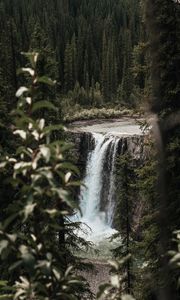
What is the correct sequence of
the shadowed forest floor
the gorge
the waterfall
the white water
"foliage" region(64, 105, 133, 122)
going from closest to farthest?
the shadowed forest floor
the gorge
the white water
the waterfall
"foliage" region(64, 105, 133, 122)

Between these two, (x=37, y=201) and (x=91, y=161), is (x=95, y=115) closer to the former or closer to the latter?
(x=91, y=161)

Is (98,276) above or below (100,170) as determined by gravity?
below

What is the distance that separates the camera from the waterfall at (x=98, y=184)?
97.8ft

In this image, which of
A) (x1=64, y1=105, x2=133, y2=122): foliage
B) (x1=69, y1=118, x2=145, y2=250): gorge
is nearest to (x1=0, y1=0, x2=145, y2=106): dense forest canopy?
(x1=64, y1=105, x2=133, y2=122): foliage

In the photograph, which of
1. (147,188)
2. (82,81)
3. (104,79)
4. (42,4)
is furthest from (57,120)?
(42,4)

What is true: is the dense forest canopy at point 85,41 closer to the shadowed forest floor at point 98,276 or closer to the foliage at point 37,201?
the shadowed forest floor at point 98,276

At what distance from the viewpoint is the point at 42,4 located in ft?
360

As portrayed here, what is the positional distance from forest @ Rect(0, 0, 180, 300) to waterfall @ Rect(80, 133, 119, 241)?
7cm

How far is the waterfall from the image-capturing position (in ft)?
97.8

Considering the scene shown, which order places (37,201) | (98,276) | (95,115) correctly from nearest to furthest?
(37,201) < (98,276) < (95,115)

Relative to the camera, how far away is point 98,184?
3080 cm

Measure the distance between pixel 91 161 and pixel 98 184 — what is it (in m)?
1.55

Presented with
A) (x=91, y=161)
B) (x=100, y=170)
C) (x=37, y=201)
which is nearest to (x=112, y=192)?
(x=100, y=170)

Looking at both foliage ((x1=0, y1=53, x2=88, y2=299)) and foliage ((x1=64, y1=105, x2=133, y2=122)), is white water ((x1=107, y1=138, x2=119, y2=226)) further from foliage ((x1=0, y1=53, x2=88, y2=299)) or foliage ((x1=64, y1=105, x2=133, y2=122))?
foliage ((x1=0, y1=53, x2=88, y2=299))
